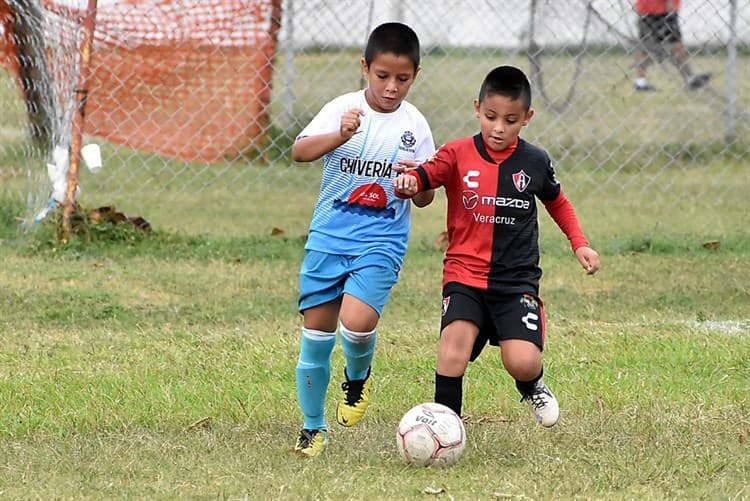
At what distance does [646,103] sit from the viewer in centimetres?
1173

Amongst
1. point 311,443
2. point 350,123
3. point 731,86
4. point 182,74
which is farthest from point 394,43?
point 731,86

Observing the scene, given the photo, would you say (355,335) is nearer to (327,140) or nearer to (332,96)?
(327,140)

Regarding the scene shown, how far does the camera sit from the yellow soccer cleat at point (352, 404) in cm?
495

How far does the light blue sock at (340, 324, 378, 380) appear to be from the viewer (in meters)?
4.80

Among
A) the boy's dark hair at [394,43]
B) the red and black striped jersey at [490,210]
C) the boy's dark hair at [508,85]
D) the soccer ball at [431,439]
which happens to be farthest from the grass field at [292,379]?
the boy's dark hair at [394,43]

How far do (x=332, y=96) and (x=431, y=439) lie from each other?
6785mm

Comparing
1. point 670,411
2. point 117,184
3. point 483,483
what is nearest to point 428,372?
point 670,411

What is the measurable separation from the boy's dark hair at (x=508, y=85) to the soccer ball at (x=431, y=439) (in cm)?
117

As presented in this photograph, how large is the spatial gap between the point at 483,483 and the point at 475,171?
1.18 metres

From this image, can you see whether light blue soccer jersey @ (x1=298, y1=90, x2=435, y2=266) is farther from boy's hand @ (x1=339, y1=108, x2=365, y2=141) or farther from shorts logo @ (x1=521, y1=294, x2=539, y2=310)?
shorts logo @ (x1=521, y1=294, x2=539, y2=310)

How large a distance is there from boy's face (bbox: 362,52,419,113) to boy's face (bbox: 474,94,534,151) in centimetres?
30

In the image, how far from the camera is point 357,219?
4.80m

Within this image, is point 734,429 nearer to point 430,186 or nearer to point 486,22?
point 430,186

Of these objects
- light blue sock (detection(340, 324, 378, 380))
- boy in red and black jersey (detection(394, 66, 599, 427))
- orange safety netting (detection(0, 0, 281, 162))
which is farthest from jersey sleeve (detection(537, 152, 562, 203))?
orange safety netting (detection(0, 0, 281, 162))
